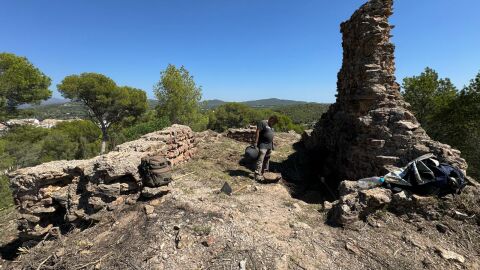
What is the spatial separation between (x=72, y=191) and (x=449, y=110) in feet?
75.8

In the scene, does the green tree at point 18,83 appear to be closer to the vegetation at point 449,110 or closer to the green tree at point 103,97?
the green tree at point 103,97

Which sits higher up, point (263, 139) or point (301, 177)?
point (263, 139)

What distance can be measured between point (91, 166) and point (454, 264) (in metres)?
6.69

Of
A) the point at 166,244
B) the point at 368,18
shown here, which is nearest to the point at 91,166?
the point at 166,244

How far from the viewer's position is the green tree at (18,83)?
46.2 ft

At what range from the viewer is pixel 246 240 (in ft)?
12.8

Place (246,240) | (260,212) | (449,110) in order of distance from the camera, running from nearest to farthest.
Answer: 1. (246,240)
2. (260,212)
3. (449,110)

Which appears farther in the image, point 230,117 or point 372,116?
point 230,117

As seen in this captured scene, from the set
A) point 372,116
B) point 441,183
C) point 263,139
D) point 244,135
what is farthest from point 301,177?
point 244,135

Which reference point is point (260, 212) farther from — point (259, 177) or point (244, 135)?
point (244, 135)

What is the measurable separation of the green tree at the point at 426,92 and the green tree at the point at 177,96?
19.3 meters

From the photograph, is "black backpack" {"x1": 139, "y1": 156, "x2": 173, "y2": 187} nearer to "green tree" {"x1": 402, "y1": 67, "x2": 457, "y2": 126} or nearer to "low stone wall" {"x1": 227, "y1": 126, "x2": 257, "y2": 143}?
"low stone wall" {"x1": 227, "y1": 126, "x2": 257, "y2": 143}

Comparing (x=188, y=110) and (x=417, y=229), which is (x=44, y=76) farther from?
(x=417, y=229)

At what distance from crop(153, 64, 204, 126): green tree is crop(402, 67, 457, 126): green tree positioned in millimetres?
19319
